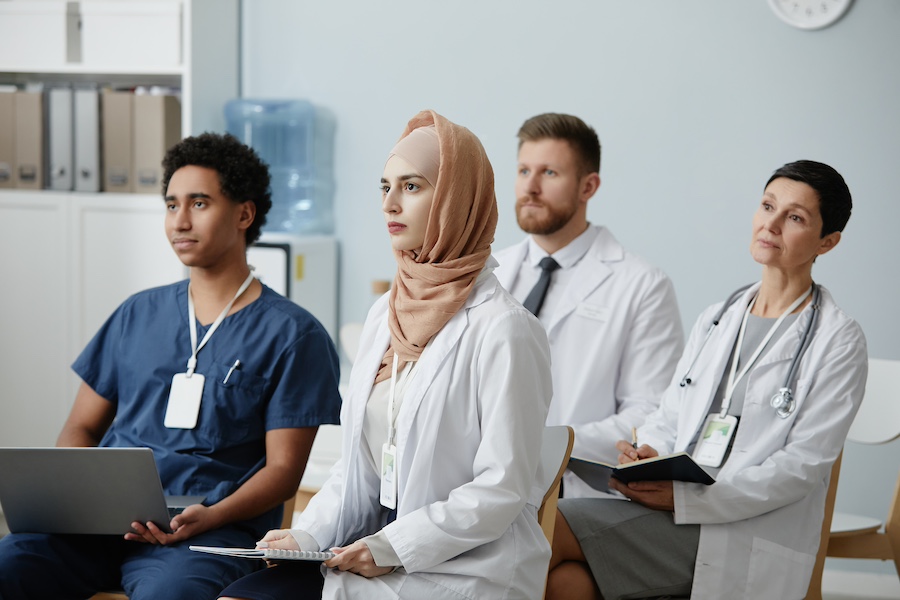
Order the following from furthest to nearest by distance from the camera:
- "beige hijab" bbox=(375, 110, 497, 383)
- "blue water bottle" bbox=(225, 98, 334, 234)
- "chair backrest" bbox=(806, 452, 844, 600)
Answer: "blue water bottle" bbox=(225, 98, 334, 234), "chair backrest" bbox=(806, 452, 844, 600), "beige hijab" bbox=(375, 110, 497, 383)

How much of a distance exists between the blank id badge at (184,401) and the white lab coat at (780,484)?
1089mm

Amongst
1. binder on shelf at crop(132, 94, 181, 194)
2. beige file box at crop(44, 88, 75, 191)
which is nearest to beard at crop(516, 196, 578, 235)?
binder on shelf at crop(132, 94, 181, 194)

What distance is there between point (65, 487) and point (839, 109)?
2951mm

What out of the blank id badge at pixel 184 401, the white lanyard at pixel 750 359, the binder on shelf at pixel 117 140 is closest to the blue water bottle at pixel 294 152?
the binder on shelf at pixel 117 140

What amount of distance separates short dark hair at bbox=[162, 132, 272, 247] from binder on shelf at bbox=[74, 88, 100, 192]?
1.54 metres

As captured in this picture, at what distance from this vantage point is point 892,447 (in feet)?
11.6

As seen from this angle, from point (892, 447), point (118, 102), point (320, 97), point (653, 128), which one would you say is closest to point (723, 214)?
point (653, 128)

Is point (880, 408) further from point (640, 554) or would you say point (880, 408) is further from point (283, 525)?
point (283, 525)

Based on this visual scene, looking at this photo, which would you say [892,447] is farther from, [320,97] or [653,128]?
[320,97]

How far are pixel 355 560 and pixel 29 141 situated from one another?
2.87 metres

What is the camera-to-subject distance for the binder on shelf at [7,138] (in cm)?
378

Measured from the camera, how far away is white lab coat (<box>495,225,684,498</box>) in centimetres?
264

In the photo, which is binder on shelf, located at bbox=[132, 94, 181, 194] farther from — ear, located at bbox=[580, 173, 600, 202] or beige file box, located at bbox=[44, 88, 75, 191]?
ear, located at bbox=[580, 173, 600, 202]

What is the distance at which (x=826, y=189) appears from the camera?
2.23m
